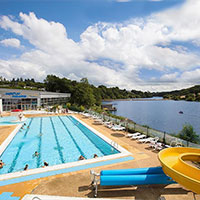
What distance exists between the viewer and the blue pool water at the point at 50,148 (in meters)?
8.95

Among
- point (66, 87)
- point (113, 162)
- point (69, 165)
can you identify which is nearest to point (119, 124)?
point (113, 162)

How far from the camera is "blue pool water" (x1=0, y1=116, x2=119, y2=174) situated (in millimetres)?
8945

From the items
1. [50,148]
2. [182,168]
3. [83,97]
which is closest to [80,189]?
[182,168]

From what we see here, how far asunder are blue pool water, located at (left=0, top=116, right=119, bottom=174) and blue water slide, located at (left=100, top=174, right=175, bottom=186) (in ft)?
14.4

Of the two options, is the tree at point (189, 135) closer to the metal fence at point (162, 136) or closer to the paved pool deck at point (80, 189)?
the metal fence at point (162, 136)

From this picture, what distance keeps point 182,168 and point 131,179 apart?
1727 millimetres

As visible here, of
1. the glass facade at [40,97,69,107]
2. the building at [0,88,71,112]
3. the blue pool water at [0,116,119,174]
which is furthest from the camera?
the glass facade at [40,97,69,107]

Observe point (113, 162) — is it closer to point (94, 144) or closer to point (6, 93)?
point (94, 144)

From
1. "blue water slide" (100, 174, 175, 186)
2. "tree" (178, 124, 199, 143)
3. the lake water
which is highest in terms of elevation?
"blue water slide" (100, 174, 175, 186)

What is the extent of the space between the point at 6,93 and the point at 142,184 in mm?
28944

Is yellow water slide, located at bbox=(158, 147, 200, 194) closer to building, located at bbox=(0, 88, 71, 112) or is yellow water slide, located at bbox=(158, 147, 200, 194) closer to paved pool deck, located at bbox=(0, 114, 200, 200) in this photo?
paved pool deck, located at bbox=(0, 114, 200, 200)

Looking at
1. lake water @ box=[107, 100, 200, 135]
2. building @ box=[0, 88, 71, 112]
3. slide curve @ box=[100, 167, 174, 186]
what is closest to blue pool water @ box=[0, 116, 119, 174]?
slide curve @ box=[100, 167, 174, 186]

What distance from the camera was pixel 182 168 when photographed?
4.55 meters

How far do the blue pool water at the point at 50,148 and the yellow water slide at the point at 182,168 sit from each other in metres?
4.41
